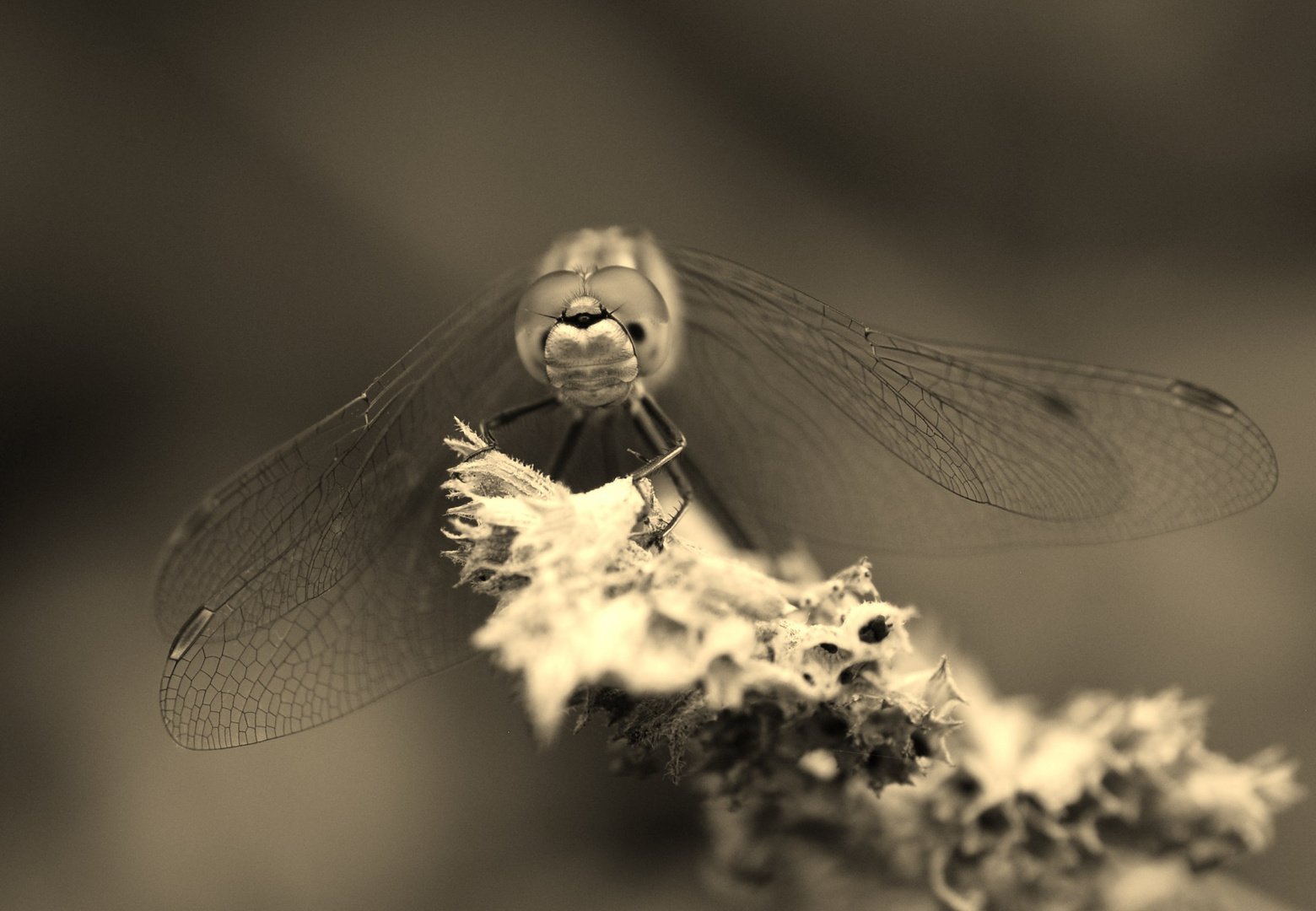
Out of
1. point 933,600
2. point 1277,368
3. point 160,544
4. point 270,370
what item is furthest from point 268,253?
point 1277,368

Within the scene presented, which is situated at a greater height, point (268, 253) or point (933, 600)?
point (268, 253)

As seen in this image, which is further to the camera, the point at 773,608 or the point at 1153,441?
the point at 1153,441

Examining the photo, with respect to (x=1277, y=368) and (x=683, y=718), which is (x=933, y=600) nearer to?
(x=1277, y=368)

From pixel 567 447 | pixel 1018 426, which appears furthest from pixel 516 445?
pixel 1018 426

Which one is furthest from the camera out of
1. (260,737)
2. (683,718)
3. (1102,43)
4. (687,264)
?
(1102,43)

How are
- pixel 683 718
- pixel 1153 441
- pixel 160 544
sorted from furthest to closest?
1. pixel 160 544
2. pixel 1153 441
3. pixel 683 718

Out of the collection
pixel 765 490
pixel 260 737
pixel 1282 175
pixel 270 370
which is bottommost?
pixel 260 737

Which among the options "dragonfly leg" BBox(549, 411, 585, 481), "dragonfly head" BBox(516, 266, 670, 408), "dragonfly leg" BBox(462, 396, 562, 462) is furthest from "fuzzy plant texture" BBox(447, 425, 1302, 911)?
"dragonfly leg" BBox(549, 411, 585, 481)

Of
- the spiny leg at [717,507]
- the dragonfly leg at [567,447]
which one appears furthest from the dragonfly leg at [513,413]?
the spiny leg at [717,507]
